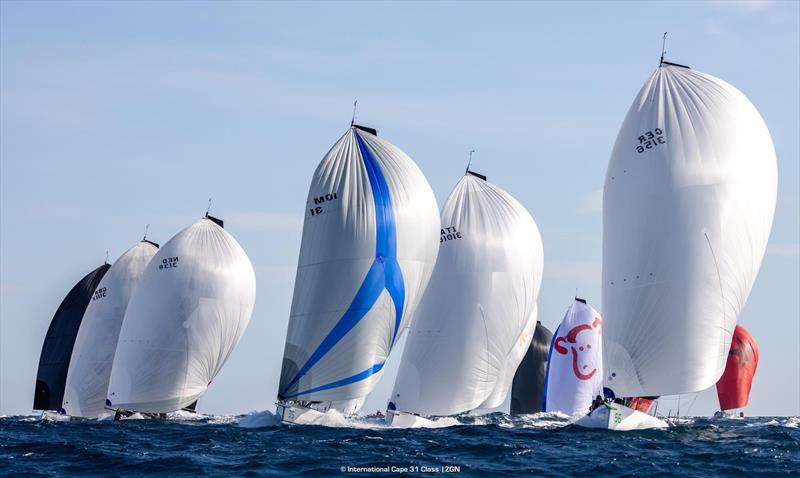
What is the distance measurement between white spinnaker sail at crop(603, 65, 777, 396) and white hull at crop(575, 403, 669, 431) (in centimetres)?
71

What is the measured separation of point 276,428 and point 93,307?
1690 cm

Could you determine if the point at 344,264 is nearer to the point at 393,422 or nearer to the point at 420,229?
the point at 420,229

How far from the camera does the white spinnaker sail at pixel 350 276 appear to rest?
33.5 meters

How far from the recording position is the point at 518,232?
132ft

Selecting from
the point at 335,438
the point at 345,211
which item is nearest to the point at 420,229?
the point at 345,211

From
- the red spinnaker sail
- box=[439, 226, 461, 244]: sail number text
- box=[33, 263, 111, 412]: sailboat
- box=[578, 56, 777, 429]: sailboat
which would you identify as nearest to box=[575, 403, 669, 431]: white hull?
box=[578, 56, 777, 429]: sailboat

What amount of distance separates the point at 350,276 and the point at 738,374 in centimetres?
2552

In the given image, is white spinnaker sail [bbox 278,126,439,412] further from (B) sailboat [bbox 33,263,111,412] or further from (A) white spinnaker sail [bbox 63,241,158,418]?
(B) sailboat [bbox 33,263,111,412]

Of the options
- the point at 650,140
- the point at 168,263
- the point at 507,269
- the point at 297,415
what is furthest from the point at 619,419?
the point at 168,263

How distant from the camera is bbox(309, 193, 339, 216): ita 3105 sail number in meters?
33.9

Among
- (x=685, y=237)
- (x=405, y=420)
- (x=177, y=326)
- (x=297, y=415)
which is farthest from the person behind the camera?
(x=177, y=326)

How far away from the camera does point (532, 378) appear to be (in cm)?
5384

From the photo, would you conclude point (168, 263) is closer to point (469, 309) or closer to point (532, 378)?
point (469, 309)

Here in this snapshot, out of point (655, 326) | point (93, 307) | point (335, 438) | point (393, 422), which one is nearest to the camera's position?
point (335, 438)
